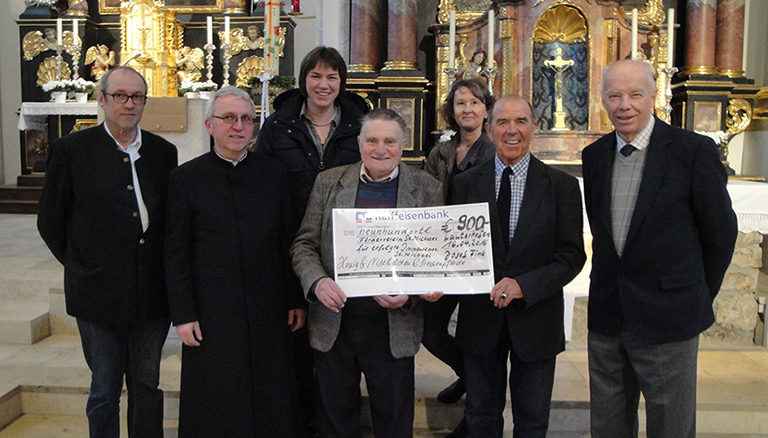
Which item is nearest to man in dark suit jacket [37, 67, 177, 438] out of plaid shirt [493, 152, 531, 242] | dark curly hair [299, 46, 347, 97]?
dark curly hair [299, 46, 347, 97]

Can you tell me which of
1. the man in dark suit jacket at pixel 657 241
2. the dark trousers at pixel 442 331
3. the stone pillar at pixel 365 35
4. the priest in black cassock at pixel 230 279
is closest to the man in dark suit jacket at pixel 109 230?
the priest in black cassock at pixel 230 279

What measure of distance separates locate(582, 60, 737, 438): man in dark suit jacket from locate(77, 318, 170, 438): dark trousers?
68.0 inches

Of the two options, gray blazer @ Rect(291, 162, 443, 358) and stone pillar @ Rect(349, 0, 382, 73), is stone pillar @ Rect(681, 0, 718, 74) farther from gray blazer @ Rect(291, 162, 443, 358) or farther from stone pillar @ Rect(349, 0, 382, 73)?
gray blazer @ Rect(291, 162, 443, 358)

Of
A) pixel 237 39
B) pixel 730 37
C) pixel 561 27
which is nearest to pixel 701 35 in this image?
pixel 730 37

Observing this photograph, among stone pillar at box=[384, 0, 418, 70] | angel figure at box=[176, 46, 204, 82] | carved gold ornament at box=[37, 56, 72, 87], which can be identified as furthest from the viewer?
carved gold ornament at box=[37, 56, 72, 87]

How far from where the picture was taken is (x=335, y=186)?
2.51 m

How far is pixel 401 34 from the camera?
736cm

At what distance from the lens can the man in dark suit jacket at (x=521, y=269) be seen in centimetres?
238

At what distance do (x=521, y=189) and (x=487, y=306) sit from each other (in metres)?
0.45

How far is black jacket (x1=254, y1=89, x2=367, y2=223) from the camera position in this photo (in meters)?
2.79

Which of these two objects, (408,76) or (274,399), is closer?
(274,399)

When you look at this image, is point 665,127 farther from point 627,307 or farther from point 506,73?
point 506,73

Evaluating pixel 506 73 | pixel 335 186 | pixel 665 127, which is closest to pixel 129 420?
pixel 335 186

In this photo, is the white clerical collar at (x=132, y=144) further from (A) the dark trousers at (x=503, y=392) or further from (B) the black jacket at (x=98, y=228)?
(A) the dark trousers at (x=503, y=392)
